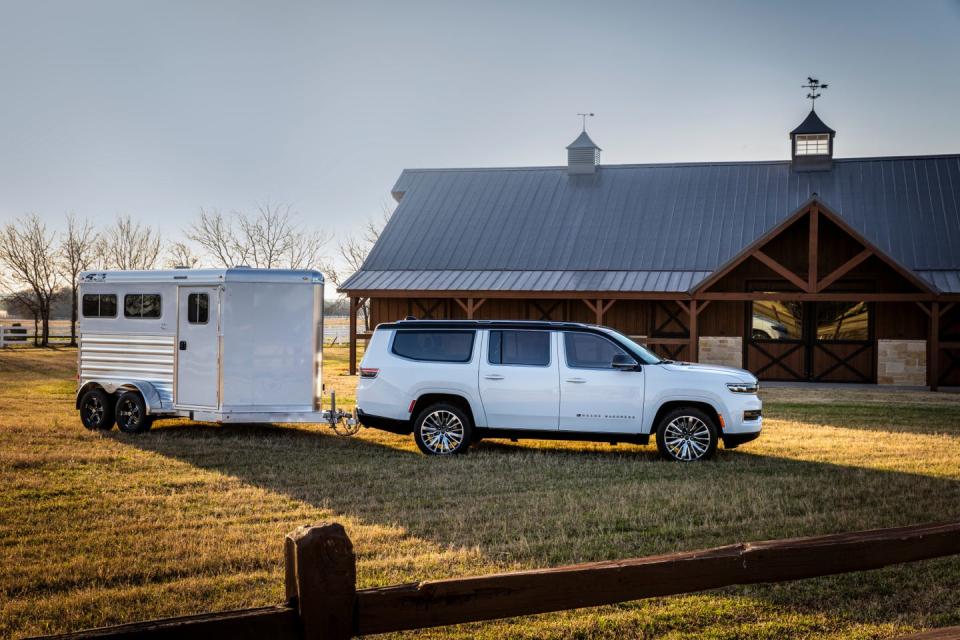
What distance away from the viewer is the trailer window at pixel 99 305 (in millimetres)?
15594

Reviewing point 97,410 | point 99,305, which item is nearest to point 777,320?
point 99,305

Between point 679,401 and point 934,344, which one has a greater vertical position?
point 934,344

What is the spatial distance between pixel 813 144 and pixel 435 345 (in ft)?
74.8

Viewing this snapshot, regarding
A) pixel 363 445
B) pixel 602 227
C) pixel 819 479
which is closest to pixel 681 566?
pixel 819 479

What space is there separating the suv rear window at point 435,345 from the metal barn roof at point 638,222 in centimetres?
1424

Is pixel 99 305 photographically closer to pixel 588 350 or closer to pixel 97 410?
pixel 97 410

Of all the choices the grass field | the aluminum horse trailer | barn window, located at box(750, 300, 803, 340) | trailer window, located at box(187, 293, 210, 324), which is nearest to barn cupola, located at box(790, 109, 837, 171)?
barn window, located at box(750, 300, 803, 340)

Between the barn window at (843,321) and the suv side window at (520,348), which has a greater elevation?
the barn window at (843,321)

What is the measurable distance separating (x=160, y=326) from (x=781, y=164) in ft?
77.6

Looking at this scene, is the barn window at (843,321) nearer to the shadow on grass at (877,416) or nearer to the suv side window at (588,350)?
the shadow on grass at (877,416)

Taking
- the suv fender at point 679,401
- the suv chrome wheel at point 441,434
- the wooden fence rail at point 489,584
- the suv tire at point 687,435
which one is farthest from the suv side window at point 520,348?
the wooden fence rail at point 489,584

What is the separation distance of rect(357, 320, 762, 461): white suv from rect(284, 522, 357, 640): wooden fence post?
9.89m

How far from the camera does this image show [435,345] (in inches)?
520

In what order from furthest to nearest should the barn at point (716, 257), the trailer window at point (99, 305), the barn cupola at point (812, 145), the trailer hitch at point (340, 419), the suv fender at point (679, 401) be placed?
the barn cupola at point (812, 145) → the barn at point (716, 257) → the trailer window at point (99, 305) → the trailer hitch at point (340, 419) → the suv fender at point (679, 401)
